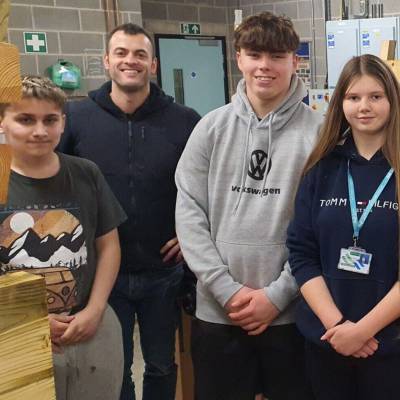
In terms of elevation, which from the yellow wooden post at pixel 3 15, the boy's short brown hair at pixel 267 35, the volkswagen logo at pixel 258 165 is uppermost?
the boy's short brown hair at pixel 267 35

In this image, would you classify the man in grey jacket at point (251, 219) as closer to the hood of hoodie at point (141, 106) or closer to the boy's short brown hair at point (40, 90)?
the hood of hoodie at point (141, 106)

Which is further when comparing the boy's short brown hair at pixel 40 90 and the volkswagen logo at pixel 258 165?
the volkswagen logo at pixel 258 165

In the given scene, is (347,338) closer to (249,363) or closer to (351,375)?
(351,375)

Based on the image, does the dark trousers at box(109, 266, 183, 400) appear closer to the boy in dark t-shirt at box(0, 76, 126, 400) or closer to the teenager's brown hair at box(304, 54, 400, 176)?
the boy in dark t-shirt at box(0, 76, 126, 400)

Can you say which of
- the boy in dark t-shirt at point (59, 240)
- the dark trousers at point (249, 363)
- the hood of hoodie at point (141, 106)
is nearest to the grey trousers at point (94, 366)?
the boy in dark t-shirt at point (59, 240)

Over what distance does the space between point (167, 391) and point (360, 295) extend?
101 centimetres

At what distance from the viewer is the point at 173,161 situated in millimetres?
2092

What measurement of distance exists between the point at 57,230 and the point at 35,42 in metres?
2.78

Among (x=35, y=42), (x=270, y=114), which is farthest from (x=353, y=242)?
(x=35, y=42)

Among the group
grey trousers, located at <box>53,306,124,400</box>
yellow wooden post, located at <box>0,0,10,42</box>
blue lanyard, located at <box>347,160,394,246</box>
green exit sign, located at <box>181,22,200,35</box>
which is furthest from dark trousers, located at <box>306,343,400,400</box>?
green exit sign, located at <box>181,22,200,35</box>

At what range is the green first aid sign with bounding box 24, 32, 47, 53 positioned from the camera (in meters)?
3.95

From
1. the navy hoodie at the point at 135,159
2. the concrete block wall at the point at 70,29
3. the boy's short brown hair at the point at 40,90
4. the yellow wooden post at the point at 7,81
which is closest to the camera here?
the yellow wooden post at the point at 7,81

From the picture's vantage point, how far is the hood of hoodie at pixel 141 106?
210cm

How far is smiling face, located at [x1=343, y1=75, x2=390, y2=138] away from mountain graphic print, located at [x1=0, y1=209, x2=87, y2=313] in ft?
2.77
